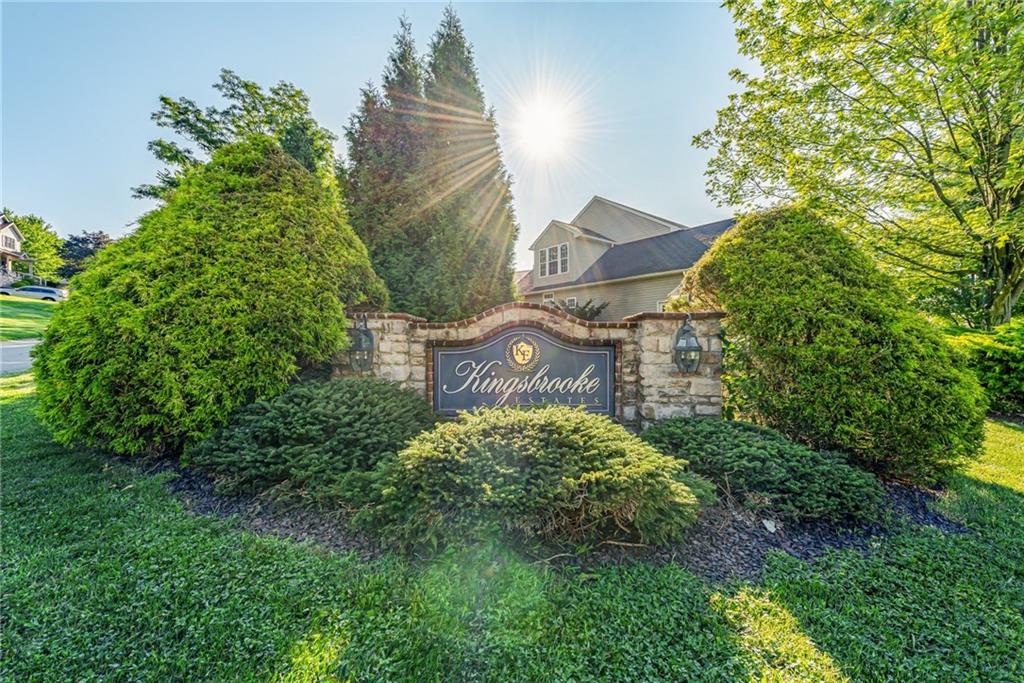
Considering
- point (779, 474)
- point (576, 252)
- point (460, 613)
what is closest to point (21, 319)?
point (576, 252)

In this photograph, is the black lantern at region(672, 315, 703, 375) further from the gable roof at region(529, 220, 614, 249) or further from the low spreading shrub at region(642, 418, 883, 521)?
the gable roof at region(529, 220, 614, 249)

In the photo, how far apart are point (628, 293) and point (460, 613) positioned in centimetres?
1370

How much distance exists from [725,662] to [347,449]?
2.81 metres

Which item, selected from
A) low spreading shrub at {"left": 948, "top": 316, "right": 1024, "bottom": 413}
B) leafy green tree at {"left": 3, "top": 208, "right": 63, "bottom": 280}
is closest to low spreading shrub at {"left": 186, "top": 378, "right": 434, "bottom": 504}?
low spreading shrub at {"left": 948, "top": 316, "right": 1024, "bottom": 413}

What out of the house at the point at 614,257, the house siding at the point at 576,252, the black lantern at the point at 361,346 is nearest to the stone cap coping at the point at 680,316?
the black lantern at the point at 361,346

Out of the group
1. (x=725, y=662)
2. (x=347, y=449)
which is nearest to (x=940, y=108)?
(x=725, y=662)

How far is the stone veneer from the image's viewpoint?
443cm

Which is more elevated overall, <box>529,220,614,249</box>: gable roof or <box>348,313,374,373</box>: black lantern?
<box>529,220,614,249</box>: gable roof

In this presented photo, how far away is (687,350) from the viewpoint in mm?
4320

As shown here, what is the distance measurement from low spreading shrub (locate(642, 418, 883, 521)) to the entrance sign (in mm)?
1304

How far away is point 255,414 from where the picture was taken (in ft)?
11.4

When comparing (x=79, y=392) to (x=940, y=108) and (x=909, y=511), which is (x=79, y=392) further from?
(x=940, y=108)

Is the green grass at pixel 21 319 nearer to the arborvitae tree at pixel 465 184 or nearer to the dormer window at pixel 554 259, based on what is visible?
the arborvitae tree at pixel 465 184

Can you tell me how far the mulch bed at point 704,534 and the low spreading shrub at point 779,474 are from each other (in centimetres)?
12
